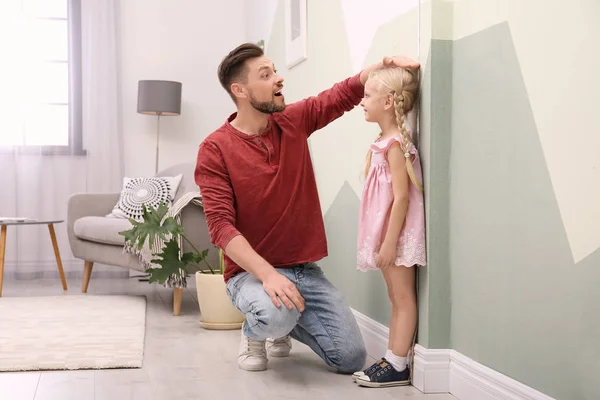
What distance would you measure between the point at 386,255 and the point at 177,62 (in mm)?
3665

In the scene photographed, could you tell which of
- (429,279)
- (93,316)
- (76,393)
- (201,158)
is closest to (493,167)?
(429,279)

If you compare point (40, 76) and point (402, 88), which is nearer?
point (402, 88)

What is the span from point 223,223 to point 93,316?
4.69 feet

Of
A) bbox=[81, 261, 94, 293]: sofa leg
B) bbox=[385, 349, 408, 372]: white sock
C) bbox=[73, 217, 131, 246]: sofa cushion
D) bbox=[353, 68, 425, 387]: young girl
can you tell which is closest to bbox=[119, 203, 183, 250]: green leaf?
bbox=[73, 217, 131, 246]: sofa cushion

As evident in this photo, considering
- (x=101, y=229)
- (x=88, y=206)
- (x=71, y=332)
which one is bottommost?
(x=71, y=332)

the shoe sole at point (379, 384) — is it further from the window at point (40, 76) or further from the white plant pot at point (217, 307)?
the window at point (40, 76)

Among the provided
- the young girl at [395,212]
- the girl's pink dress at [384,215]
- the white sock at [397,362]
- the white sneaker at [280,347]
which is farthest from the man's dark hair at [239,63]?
the white sock at [397,362]

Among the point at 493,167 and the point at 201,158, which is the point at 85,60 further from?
the point at 493,167

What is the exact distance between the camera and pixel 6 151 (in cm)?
Answer: 519

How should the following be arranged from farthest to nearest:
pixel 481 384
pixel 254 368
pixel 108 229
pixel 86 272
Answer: pixel 86 272 → pixel 108 229 → pixel 254 368 → pixel 481 384

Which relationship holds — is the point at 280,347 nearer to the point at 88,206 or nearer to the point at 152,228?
→ the point at 152,228

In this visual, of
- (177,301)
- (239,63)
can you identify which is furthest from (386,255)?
(177,301)

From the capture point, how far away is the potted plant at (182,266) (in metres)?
3.28

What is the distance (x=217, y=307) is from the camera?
3.28m
